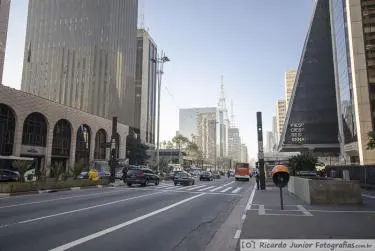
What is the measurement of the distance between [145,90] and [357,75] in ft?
263

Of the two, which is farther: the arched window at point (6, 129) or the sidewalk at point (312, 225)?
the arched window at point (6, 129)

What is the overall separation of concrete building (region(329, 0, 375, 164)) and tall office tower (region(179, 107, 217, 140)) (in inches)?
4536

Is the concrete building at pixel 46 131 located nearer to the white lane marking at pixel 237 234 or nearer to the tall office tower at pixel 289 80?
the white lane marking at pixel 237 234

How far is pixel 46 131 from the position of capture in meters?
52.7

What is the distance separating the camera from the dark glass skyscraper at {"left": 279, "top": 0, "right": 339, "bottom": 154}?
98.0 metres

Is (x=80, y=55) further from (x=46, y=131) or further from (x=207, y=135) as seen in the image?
(x=207, y=135)

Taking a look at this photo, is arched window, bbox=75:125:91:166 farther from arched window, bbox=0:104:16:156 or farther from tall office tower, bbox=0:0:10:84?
tall office tower, bbox=0:0:10:84

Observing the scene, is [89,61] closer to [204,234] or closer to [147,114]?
[147,114]

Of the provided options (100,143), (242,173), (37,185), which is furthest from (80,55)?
(37,185)

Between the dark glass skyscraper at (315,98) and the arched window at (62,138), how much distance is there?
61844mm

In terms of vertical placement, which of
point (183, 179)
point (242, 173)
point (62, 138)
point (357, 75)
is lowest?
point (183, 179)

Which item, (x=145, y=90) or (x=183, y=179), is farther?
(x=145, y=90)

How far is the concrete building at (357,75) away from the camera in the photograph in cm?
6091

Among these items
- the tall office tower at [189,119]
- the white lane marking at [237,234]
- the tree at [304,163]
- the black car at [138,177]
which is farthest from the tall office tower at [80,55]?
the white lane marking at [237,234]
